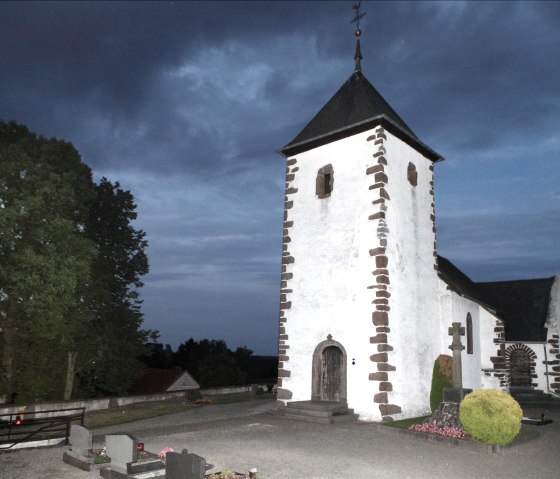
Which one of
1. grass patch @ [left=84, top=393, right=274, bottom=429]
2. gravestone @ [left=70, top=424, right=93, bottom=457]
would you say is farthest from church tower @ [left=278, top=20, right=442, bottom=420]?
gravestone @ [left=70, top=424, right=93, bottom=457]

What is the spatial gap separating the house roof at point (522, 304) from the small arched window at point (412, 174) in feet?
38.6

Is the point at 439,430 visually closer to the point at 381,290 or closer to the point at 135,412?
the point at 381,290

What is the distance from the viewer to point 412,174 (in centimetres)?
1898

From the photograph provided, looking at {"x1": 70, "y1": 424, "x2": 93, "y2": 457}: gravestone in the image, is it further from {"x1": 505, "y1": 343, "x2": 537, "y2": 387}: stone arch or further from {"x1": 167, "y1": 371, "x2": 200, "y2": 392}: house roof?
{"x1": 167, "y1": 371, "x2": 200, "y2": 392}: house roof

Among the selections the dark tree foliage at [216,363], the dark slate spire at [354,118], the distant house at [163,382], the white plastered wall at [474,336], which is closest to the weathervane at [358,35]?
the dark slate spire at [354,118]

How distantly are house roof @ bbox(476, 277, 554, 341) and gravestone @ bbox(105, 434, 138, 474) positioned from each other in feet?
76.0

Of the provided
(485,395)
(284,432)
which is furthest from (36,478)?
(485,395)

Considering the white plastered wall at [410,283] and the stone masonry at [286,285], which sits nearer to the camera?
the white plastered wall at [410,283]

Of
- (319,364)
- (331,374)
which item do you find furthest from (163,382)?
(331,374)

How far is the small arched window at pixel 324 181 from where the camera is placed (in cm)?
1814

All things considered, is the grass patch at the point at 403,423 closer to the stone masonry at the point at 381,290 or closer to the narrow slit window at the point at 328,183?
the stone masonry at the point at 381,290

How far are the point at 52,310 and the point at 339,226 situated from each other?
12.0 meters

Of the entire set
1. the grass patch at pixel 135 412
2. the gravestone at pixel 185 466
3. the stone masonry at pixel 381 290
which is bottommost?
the grass patch at pixel 135 412

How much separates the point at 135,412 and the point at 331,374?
8538 mm
